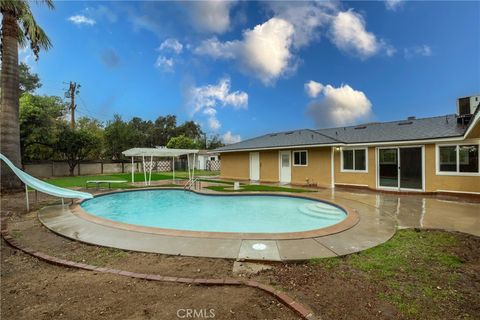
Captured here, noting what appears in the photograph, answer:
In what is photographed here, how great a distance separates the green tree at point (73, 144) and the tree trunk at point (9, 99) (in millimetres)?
11113

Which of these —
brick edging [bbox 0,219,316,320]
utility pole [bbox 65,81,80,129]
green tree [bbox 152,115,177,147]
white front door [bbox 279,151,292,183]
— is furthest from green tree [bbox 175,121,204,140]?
brick edging [bbox 0,219,316,320]

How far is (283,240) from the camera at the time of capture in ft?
15.9

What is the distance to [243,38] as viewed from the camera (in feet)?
51.5

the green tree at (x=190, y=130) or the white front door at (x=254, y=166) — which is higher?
the green tree at (x=190, y=130)

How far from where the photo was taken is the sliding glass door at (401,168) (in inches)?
452

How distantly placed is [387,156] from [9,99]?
18.1m

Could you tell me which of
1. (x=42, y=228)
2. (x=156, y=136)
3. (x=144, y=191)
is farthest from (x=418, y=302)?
(x=156, y=136)

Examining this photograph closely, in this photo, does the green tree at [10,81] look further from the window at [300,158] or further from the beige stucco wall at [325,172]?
the window at [300,158]

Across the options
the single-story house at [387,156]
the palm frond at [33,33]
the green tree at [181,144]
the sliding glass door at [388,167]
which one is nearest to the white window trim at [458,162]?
the single-story house at [387,156]

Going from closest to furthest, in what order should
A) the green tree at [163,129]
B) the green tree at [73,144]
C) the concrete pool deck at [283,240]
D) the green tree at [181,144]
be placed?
the concrete pool deck at [283,240] → the green tree at [73,144] → the green tree at [181,144] → the green tree at [163,129]

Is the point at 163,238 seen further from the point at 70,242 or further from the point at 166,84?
the point at 166,84

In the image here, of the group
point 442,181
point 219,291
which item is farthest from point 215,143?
point 219,291

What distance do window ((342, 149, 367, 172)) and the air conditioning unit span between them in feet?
14.2

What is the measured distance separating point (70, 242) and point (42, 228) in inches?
64.8
